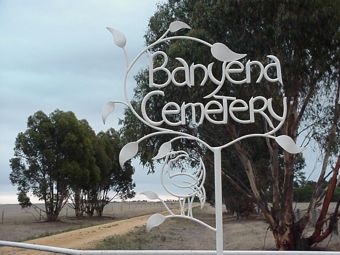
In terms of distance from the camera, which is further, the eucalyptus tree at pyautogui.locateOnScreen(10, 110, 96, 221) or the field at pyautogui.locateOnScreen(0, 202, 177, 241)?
the eucalyptus tree at pyautogui.locateOnScreen(10, 110, 96, 221)

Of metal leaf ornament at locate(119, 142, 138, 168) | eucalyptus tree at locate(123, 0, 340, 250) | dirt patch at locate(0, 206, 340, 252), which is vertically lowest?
dirt patch at locate(0, 206, 340, 252)

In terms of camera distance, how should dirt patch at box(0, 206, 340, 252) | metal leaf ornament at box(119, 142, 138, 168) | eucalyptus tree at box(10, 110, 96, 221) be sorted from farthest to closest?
eucalyptus tree at box(10, 110, 96, 221) → dirt patch at box(0, 206, 340, 252) → metal leaf ornament at box(119, 142, 138, 168)

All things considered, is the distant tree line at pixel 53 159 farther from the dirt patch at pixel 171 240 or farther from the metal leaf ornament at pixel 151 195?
the metal leaf ornament at pixel 151 195

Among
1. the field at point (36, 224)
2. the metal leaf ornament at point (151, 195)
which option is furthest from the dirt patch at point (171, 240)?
the metal leaf ornament at point (151, 195)

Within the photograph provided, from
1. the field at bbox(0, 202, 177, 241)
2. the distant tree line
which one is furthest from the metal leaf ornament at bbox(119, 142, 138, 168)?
the distant tree line

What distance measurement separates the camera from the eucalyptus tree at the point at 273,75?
16531mm

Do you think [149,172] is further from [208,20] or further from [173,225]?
[173,225]

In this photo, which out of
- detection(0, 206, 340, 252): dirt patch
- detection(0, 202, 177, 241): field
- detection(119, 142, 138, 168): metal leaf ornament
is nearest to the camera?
detection(119, 142, 138, 168): metal leaf ornament

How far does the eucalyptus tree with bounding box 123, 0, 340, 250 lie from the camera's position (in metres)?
16.5

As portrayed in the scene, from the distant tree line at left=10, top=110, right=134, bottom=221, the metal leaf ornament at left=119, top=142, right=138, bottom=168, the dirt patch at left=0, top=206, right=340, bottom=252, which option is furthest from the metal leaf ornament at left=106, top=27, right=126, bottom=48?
the distant tree line at left=10, top=110, right=134, bottom=221

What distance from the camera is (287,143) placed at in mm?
8352

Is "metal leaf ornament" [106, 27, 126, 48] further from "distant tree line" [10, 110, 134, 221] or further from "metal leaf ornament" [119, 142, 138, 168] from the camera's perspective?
"distant tree line" [10, 110, 134, 221]

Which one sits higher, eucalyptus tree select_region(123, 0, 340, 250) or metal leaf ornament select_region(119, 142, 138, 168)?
eucalyptus tree select_region(123, 0, 340, 250)

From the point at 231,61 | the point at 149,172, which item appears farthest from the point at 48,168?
the point at 231,61
